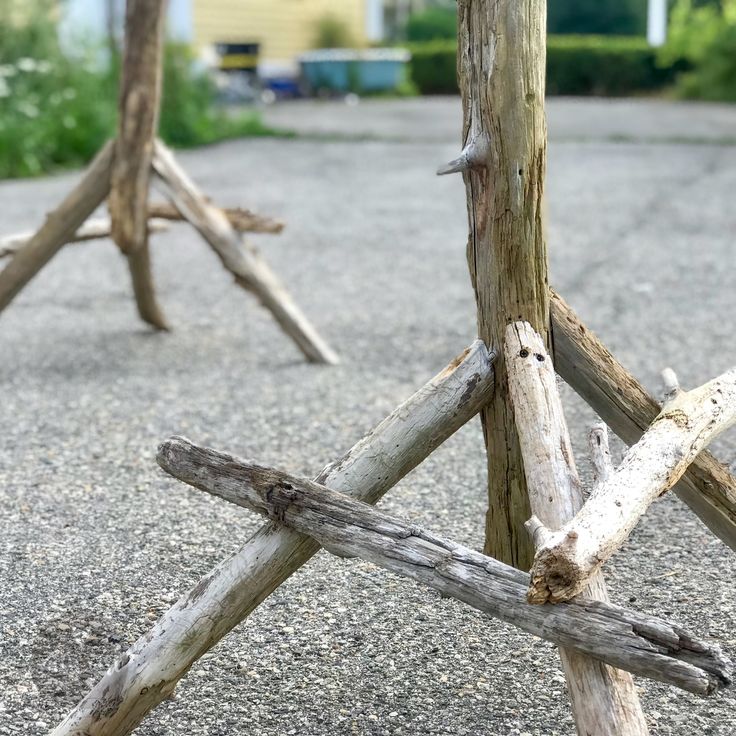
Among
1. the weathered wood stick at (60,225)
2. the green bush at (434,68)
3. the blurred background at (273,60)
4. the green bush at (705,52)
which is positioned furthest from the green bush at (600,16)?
the weathered wood stick at (60,225)

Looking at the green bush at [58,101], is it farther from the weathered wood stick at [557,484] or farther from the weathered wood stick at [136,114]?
the weathered wood stick at [557,484]

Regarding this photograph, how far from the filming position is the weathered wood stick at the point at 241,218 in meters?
4.57

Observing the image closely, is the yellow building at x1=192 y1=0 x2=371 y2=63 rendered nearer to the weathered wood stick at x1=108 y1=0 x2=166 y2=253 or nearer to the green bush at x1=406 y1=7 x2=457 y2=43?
the green bush at x1=406 y1=7 x2=457 y2=43

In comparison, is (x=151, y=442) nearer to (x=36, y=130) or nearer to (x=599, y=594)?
(x=599, y=594)

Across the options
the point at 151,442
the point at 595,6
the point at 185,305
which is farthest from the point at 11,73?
the point at 595,6

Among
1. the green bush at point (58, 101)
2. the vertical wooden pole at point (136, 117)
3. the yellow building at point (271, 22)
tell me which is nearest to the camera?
the vertical wooden pole at point (136, 117)

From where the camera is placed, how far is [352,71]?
20578 mm

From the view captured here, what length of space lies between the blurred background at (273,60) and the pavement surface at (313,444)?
7.00ft

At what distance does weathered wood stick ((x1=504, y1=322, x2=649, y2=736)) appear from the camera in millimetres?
1789

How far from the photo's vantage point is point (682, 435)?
2141 millimetres

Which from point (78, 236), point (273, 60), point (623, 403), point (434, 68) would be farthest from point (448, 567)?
point (434, 68)

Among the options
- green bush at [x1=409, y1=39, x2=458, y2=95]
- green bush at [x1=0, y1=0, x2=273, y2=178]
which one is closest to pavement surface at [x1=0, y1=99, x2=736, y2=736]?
green bush at [x1=0, y1=0, x2=273, y2=178]

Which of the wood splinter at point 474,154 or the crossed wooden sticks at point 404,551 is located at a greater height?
the wood splinter at point 474,154

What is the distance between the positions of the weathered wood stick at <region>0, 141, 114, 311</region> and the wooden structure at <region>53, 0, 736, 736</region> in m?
2.42
